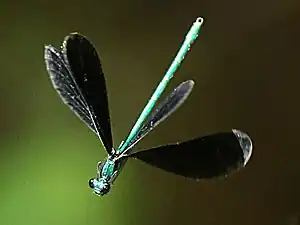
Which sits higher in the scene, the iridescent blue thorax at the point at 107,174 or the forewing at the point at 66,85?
the forewing at the point at 66,85

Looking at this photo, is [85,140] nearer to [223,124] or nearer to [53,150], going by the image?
[53,150]

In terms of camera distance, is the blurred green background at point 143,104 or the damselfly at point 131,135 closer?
the damselfly at point 131,135

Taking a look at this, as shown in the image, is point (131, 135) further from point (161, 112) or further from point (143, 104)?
point (143, 104)

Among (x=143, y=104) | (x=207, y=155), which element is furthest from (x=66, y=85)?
(x=143, y=104)

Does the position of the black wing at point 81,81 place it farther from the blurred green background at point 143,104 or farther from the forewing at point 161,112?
the blurred green background at point 143,104

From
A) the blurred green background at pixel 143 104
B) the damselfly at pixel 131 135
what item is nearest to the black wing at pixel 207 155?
the damselfly at pixel 131 135

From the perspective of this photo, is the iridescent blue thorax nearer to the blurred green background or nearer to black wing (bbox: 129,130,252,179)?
black wing (bbox: 129,130,252,179)

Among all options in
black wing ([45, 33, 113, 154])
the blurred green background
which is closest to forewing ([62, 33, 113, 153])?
black wing ([45, 33, 113, 154])
